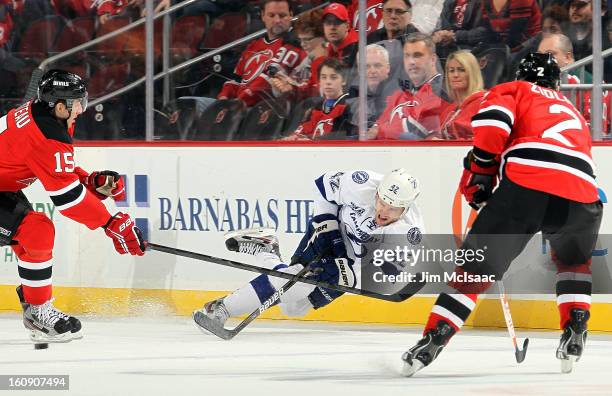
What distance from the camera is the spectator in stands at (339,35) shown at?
6461mm

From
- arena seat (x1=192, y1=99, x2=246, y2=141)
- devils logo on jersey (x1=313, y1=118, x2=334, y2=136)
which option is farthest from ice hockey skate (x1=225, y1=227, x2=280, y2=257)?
arena seat (x1=192, y1=99, x2=246, y2=141)

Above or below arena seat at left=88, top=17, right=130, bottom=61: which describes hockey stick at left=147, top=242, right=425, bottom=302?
below

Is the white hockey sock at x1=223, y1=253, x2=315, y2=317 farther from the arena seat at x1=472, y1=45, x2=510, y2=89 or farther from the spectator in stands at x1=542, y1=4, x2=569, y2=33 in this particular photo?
the spectator in stands at x1=542, y1=4, x2=569, y2=33

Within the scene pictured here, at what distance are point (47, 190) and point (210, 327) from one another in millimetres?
1018

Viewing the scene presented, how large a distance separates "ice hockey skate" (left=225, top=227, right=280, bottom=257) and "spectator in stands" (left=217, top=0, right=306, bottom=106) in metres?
0.94

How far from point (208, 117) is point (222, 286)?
86 centimetres

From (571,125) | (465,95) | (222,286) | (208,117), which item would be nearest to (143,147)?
(208,117)

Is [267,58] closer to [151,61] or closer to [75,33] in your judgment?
[151,61]

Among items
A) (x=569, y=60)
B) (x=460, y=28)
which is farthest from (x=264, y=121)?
(x=569, y=60)

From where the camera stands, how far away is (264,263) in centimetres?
599

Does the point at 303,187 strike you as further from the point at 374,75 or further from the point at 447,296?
the point at 447,296

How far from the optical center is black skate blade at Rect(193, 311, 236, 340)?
5.92 meters

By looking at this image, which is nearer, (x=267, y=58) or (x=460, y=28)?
(x=460, y=28)

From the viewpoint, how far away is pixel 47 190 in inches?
215
